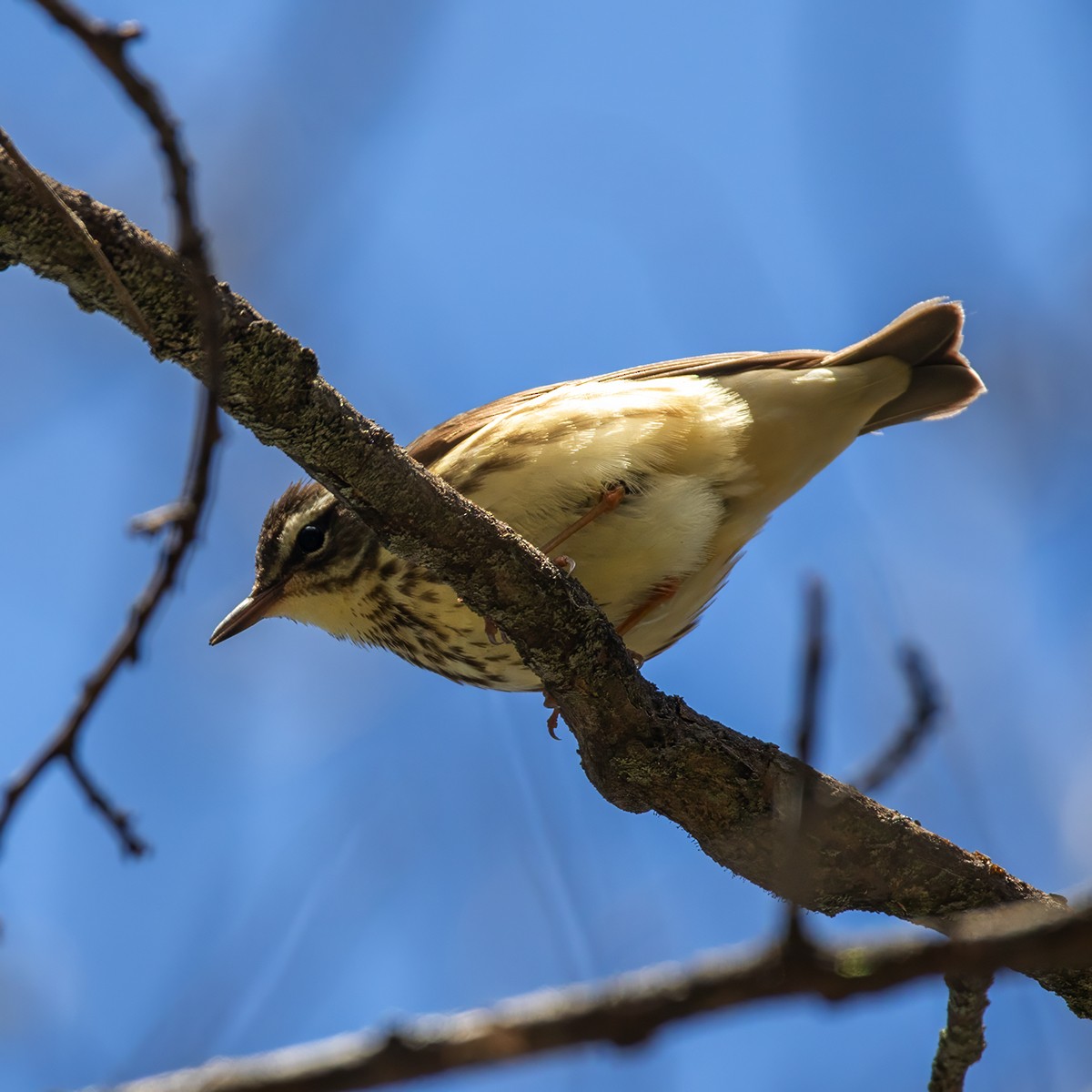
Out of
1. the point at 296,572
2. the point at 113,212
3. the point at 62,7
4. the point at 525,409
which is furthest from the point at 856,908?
the point at 62,7

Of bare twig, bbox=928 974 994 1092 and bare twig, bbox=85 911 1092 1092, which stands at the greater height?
bare twig, bbox=85 911 1092 1092

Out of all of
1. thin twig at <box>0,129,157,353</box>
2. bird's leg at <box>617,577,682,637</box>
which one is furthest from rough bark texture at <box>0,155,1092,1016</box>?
bird's leg at <box>617,577,682,637</box>

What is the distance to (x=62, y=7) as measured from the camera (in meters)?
2.13

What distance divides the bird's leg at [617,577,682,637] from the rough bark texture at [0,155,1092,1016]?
130 cm

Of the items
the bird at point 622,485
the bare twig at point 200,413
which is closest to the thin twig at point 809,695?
the bare twig at point 200,413

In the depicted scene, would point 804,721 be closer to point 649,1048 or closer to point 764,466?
point 649,1048

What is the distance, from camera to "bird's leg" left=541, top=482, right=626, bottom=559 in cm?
544

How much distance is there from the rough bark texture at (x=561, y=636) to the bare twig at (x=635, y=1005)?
2.12 m

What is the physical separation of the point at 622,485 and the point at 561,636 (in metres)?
1.42

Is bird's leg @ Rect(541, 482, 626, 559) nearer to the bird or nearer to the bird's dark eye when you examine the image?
the bird

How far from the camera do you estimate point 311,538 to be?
591 cm

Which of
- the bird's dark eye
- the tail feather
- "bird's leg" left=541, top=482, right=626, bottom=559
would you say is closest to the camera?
"bird's leg" left=541, top=482, right=626, bottom=559

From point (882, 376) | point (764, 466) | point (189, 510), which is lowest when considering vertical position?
point (189, 510)

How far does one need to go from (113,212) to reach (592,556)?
286cm
